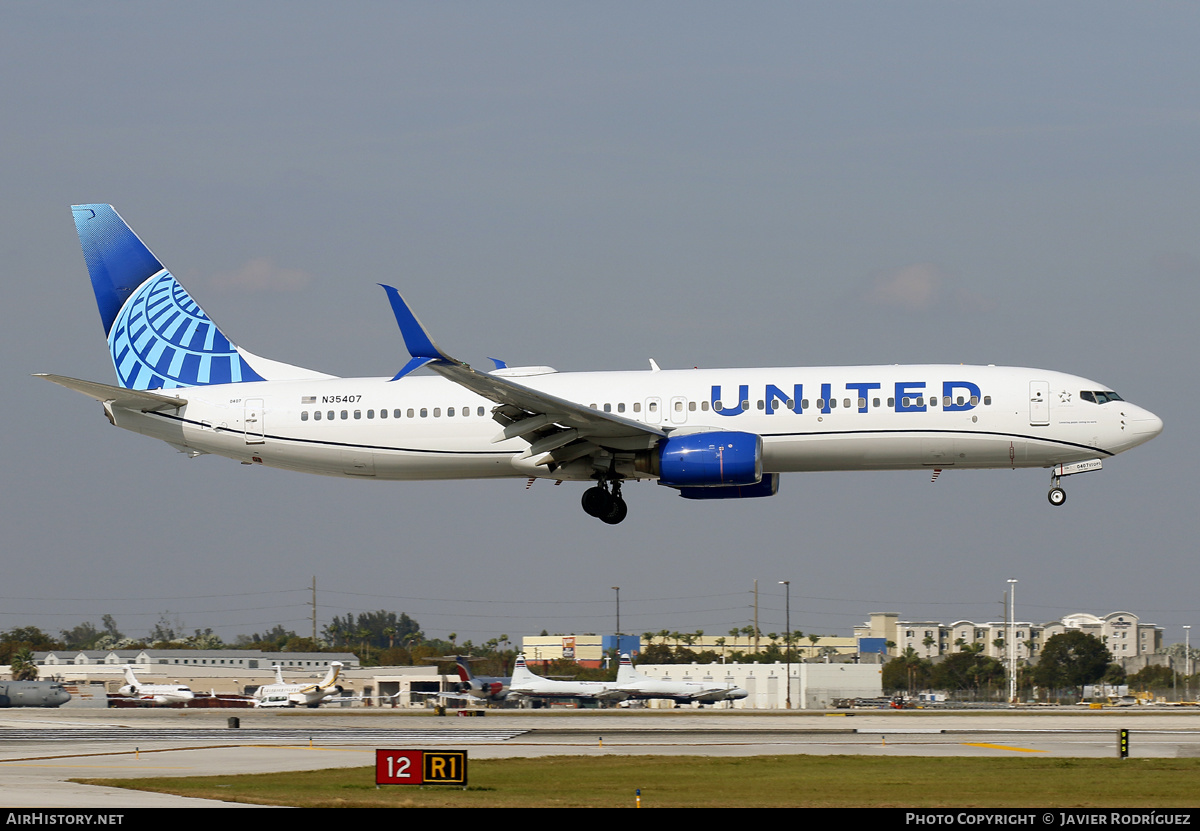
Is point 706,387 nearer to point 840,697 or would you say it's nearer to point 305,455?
point 305,455

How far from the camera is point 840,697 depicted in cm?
9394

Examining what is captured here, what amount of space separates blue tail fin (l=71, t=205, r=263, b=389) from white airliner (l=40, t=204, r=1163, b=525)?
0.67 ft

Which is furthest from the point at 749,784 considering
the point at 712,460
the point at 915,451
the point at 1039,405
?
the point at 1039,405

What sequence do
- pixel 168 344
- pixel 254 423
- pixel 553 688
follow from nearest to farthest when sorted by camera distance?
pixel 254 423 < pixel 168 344 < pixel 553 688

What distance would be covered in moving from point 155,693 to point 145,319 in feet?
159

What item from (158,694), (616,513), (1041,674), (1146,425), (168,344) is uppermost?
(168,344)

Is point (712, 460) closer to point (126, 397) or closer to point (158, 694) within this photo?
point (126, 397)

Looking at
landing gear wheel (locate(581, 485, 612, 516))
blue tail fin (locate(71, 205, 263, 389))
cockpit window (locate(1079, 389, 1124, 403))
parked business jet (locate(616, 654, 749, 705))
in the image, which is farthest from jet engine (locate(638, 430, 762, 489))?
parked business jet (locate(616, 654, 749, 705))

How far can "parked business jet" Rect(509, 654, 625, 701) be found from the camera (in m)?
90.6

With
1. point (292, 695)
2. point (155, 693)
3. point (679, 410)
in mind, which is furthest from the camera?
point (155, 693)

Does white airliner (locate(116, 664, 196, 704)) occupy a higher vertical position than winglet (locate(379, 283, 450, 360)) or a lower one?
lower

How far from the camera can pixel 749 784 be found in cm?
3000

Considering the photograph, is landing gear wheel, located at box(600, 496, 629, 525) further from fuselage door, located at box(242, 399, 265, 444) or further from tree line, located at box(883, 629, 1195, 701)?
tree line, located at box(883, 629, 1195, 701)
